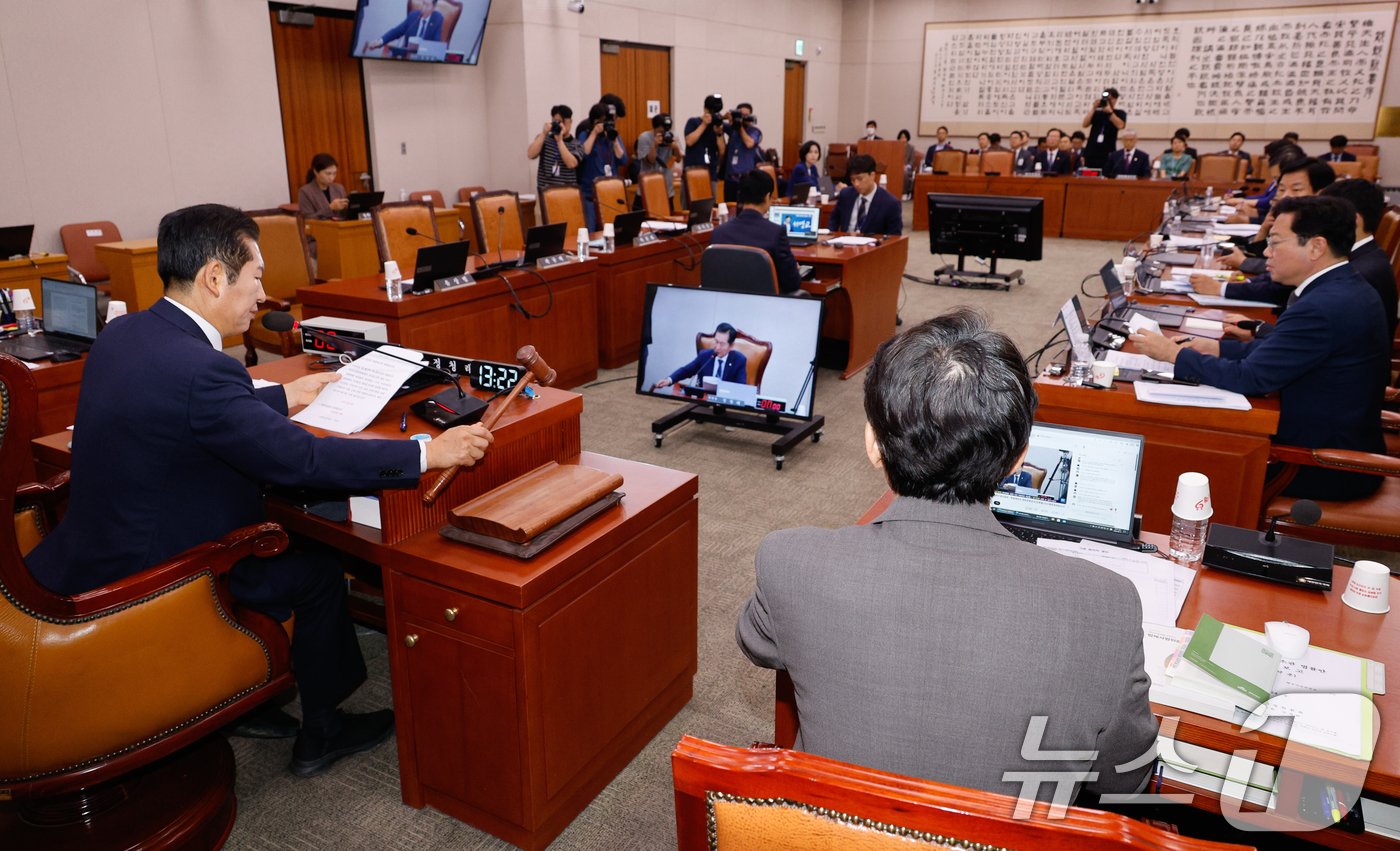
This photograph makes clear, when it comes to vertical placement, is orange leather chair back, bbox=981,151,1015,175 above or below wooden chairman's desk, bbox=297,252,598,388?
above

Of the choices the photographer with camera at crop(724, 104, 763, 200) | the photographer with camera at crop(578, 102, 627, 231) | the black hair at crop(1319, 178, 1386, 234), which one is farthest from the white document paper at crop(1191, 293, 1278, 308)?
the photographer with camera at crop(724, 104, 763, 200)

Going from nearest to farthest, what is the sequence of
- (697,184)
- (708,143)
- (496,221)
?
(496,221), (697,184), (708,143)

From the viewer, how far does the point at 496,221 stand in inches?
218

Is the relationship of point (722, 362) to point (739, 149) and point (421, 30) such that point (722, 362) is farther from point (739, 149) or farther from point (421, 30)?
point (739, 149)

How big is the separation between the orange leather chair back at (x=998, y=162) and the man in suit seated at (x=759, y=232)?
7.85 meters

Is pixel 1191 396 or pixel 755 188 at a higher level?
pixel 755 188

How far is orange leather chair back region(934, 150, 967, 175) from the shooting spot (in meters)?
12.0

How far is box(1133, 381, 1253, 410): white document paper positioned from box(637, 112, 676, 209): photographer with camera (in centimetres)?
661

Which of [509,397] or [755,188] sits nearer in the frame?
[509,397]

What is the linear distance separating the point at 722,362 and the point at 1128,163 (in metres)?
9.02

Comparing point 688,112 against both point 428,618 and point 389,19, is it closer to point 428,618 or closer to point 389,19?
point 389,19

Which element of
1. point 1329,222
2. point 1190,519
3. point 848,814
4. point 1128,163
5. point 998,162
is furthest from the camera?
point 998,162

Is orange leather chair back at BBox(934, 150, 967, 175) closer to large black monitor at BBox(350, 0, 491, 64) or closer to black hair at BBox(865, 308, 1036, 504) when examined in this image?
large black monitor at BBox(350, 0, 491, 64)

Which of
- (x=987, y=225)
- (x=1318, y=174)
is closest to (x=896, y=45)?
(x=987, y=225)
